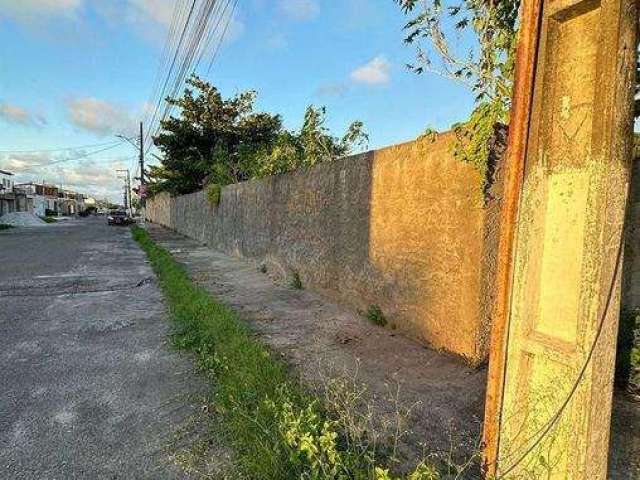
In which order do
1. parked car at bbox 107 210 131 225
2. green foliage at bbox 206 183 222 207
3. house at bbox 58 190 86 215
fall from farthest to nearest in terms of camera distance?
house at bbox 58 190 86 215 < parked car at bbox 107 210 131 225 < green foliage at bbox 206 183 222 207

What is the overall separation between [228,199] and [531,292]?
12.3m

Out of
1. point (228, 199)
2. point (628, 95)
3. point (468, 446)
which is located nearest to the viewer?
point (628, 95)

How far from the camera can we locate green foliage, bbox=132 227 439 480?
6.89 ft

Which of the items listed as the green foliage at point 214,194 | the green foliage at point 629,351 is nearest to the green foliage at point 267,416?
the green foliage at point 629,351

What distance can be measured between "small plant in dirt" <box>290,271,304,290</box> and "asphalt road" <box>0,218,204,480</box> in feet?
7.49

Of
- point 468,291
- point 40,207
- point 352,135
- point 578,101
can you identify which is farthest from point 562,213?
point 40,207

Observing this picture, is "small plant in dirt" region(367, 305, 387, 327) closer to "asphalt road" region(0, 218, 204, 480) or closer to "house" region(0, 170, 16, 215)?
"asphalt road" region(0, 218, 204, 480)

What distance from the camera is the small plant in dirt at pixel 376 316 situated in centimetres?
510

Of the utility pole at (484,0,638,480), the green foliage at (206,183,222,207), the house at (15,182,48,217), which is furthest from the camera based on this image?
the house at (15,182,48,217)

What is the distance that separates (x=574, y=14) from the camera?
177cm

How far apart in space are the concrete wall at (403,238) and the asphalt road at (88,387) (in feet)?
7.44

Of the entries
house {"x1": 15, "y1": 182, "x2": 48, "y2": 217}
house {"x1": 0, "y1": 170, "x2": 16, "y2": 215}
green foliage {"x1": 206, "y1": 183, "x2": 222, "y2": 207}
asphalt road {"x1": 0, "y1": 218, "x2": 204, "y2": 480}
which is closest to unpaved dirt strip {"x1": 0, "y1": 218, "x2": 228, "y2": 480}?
asphalt road {"x1": 0, "y1": 218, "x2": 204, "y2": 480}

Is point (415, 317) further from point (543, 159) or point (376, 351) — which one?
point (543, 159)

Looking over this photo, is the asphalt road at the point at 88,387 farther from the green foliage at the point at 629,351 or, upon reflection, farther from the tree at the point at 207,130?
the tree at the point at 207,130
